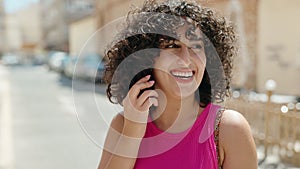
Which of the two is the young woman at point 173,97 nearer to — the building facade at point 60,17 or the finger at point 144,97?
the finger at point 144,97

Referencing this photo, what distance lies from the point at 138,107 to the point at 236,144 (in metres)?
0.33

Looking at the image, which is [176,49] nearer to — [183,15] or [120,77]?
[183,15]

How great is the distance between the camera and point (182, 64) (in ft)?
3.76

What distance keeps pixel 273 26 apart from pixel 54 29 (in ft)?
151

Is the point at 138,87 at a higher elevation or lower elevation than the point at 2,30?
higher

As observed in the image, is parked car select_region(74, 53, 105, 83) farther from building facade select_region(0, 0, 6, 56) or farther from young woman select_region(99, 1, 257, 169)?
building facade select_region(0, 0, 6, 56)

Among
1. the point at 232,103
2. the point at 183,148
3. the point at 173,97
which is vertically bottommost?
the point at 232,103

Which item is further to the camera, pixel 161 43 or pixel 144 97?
pixel 161 43

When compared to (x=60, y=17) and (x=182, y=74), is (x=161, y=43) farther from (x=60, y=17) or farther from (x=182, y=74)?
(x=60, y=17)

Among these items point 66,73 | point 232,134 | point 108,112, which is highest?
point 232,134

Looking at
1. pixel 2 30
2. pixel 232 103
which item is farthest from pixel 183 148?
pixel 2 30

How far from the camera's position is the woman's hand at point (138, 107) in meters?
1.10

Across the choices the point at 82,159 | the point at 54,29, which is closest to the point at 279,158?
the point at 82,159

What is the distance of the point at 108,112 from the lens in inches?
60.6
